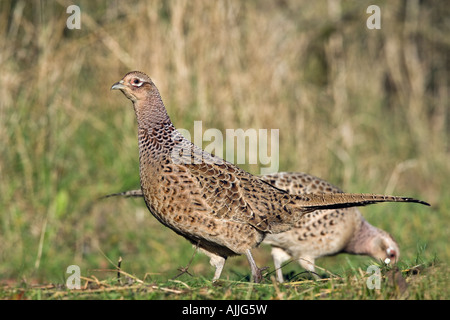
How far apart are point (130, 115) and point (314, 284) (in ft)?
16.2

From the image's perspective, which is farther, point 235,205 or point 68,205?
point 68,205

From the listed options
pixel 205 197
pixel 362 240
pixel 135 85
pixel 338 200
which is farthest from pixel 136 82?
pixel 362 240

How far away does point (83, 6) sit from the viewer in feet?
29.7

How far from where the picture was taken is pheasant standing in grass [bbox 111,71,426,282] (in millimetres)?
4668

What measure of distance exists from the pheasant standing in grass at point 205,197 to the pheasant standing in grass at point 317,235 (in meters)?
1.22

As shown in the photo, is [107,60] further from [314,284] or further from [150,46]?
[314,284]

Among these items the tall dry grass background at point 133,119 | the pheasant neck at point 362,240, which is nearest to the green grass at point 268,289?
the pheasant neck at point 362,240

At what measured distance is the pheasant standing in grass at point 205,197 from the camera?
4668 millimetres

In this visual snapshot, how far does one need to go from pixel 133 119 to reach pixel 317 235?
11.4 ft

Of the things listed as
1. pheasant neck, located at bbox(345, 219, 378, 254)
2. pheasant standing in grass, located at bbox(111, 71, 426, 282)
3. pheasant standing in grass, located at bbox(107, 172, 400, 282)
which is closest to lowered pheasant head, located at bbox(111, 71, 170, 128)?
pheasant standing in grass, located at bbox(111, 71, 426, 282)

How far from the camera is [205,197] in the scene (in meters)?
4.70

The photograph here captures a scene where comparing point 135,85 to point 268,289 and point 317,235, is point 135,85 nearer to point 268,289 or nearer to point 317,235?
point 268,289

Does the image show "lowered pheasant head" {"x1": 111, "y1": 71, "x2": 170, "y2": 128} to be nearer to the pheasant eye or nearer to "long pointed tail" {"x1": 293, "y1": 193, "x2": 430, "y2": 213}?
the pheasant eye

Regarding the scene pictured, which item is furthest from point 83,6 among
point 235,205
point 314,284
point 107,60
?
point 314,284
